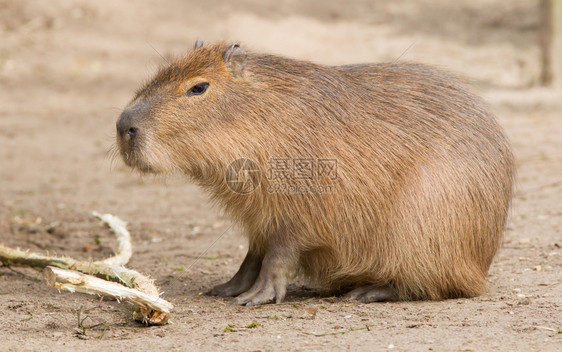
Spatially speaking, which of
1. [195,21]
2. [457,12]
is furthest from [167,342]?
[457,12]

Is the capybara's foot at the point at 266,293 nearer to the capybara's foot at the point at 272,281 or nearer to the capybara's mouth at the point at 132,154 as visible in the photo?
the capybara's foot at the point at 272,281

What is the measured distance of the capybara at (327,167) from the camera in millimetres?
3793

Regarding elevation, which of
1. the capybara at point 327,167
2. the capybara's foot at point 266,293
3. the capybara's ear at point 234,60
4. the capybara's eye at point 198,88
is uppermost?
the capybara's ear at point 234,60

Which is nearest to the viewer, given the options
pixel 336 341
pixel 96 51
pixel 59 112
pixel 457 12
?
pixel 336 341

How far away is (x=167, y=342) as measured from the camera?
318 cm

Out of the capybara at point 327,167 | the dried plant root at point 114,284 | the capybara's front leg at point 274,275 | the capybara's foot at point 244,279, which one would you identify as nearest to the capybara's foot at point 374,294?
the capybara at point 327,167

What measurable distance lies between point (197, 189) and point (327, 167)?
3651mm

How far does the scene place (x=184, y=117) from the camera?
3814 mm

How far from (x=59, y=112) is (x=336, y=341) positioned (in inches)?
316

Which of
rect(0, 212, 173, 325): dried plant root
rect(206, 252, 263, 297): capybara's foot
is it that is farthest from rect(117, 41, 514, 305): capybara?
rect(0, 212, 173, 325): dried plant root

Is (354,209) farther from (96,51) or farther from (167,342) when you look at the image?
(96,51)

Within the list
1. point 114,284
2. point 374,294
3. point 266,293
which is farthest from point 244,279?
point 114,284

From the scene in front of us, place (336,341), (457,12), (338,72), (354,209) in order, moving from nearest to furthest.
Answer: (336,341) < (354,209) < (338,72) < (457,12)

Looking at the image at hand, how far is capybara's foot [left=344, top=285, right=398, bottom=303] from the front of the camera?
3.96 metres
